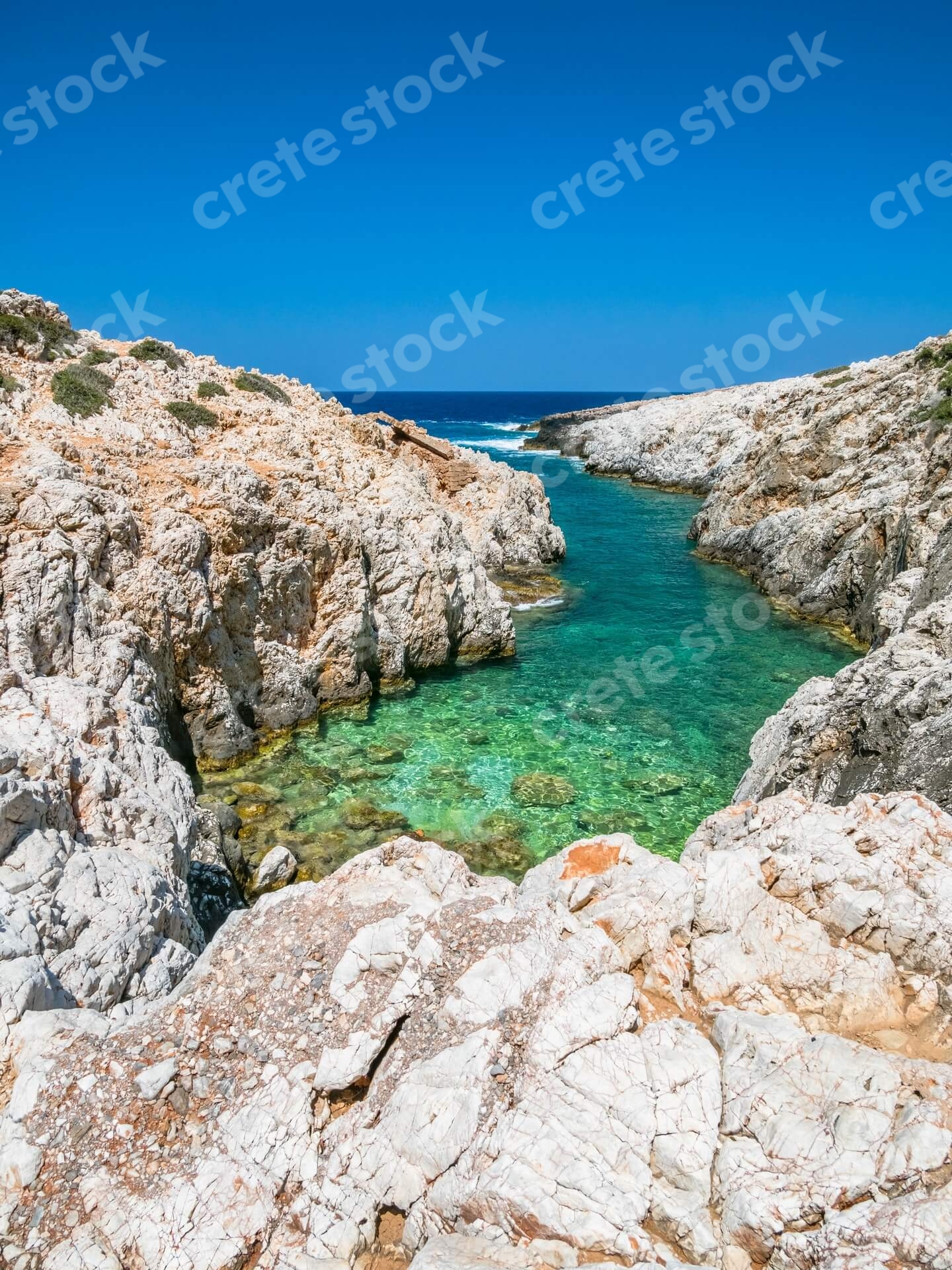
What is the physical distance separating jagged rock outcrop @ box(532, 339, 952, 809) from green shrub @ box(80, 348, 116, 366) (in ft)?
72.5

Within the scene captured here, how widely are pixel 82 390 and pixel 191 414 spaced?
2.96 metres

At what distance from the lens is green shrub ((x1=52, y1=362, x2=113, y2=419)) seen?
66.4ft

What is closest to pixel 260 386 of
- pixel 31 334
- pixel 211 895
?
pixel 31 334

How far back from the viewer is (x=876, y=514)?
29344mm

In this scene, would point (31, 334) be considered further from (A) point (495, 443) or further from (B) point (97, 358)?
(A) point (495, 443)

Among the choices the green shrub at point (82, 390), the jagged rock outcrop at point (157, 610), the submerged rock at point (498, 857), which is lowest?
the submerged rock at point (498, 857)

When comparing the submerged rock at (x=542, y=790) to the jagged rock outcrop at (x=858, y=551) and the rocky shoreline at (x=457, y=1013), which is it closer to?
the jagged rock outcrop at (x=858, y=551)

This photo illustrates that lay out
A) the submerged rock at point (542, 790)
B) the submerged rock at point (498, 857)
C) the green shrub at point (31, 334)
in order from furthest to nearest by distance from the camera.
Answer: the green shrub at point (31, 334) → the submerged rock at point (542, 790) → the submerged rock at point (498, 857)

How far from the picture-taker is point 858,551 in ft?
96.2

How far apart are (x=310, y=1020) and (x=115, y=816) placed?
530cm

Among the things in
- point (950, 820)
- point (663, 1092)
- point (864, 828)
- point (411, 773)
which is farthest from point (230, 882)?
point (950, 820)

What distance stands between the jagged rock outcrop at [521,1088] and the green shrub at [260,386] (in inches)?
953

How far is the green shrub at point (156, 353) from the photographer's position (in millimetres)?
26125

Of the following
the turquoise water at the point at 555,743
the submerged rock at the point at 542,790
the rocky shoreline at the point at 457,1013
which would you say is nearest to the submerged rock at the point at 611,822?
the turquoise water at the point at 555,743
